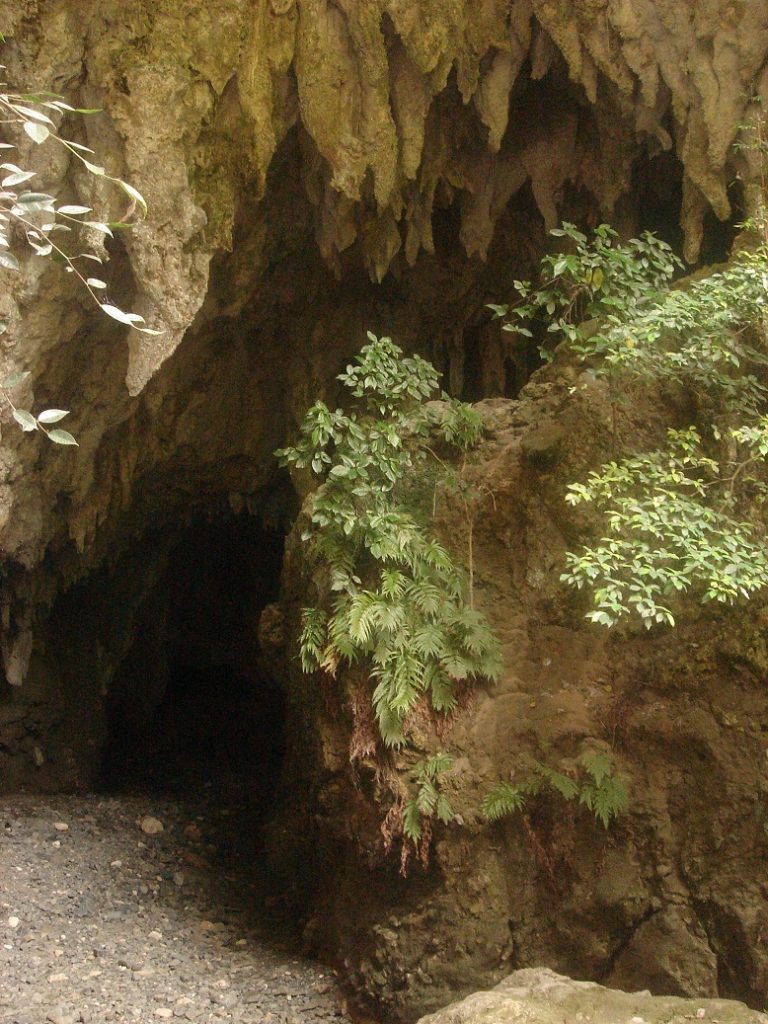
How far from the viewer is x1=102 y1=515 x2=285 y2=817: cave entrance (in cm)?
1086

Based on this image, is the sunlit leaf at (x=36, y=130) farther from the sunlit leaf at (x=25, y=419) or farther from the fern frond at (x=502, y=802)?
the fern frond at (x=502, y=802)

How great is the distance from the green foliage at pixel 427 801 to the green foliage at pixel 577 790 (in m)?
0.24

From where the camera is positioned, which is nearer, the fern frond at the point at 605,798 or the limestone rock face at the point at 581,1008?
the limestone rock face at the point at 581,1008

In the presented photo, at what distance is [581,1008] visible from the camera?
3.95 meters

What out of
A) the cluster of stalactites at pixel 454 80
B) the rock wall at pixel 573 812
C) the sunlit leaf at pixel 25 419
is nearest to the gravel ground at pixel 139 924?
the rock wall at pixel 573 812

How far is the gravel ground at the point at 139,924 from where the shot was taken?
5473mm

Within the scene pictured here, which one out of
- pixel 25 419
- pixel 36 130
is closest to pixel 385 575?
pixel 25 419

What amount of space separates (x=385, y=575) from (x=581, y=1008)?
2.58 metres

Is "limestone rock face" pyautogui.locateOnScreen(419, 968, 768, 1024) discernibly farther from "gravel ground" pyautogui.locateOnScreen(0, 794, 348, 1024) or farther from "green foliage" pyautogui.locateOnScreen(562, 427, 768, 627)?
"gravel ground" pyautogui.locateOnScreen(0, 794, 348, 1024)

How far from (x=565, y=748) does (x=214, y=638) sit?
9848 mm

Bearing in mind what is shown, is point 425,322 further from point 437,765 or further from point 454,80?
point 437,765

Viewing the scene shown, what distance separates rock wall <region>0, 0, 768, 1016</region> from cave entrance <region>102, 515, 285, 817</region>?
2.20 meters

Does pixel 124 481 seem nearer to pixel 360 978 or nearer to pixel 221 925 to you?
pixel 221 925

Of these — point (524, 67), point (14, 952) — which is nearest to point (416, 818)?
point (14, 952)
